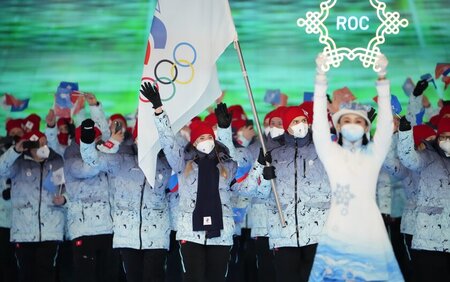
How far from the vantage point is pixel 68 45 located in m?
12.1

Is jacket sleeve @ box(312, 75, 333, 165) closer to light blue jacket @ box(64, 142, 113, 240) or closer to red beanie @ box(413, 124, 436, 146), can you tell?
red beanie @ box(413, 124, 436, 146)

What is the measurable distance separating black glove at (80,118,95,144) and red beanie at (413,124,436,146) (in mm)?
2312

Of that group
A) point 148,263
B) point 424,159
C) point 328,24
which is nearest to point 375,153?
point 424,159

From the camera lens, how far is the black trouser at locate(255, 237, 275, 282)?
31.1 ft

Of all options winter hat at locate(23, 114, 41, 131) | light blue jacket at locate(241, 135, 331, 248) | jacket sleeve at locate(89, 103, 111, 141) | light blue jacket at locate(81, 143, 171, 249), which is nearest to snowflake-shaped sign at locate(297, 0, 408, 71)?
light blue jacket at locate(241, 135, 331, 248)

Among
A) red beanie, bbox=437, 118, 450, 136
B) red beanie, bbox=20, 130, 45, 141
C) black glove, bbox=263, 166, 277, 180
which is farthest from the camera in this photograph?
red beanie, bbox=20, 130, 45, 141

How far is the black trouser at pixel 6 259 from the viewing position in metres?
10.1

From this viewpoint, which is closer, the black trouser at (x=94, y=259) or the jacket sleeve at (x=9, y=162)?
the black trouser at (x=94, y=259)

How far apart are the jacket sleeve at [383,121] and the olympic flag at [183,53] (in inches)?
66.9

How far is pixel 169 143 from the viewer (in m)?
7.98

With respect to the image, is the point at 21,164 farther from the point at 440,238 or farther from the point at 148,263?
the point at 440,238

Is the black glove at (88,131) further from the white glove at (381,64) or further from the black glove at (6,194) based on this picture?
the white glove at (381,64)

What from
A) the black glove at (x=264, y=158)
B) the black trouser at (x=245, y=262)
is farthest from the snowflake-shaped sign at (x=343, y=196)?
the black trouser at (x=245, y=262)

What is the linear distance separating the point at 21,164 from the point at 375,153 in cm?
359
